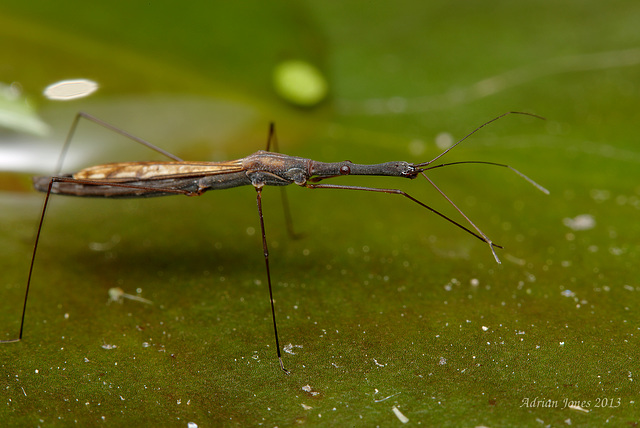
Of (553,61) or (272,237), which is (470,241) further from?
(553,61)

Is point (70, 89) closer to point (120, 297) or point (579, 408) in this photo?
point (120, 297)

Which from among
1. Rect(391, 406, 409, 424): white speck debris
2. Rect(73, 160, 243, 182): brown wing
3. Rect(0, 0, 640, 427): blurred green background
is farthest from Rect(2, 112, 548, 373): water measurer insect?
Rect(391, 406, 409, 424): white speck debris

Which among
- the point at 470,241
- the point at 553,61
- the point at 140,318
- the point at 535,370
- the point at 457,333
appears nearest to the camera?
the point at 535,370

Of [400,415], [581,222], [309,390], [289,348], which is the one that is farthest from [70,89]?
[581,222]

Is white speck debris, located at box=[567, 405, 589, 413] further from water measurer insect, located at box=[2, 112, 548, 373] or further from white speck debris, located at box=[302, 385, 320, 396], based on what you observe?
water measurer insect, located at box=[2, 112, 548, 373]

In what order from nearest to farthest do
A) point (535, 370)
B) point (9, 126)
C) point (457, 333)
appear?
1. point (535, 370)
2. point (457, 333)
3. point (9, 126)

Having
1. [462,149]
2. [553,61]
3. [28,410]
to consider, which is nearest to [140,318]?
[28,410]

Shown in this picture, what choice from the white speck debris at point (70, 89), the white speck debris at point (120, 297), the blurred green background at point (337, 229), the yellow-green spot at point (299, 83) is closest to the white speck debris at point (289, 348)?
the blurred green background at point (337, 229)
